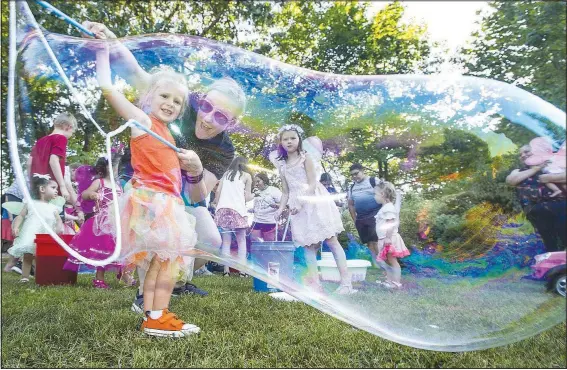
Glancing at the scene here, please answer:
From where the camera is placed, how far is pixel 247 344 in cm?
234

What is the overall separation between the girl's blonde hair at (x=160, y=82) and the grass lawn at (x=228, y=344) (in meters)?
1.11

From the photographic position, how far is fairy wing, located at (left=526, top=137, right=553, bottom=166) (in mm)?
1610

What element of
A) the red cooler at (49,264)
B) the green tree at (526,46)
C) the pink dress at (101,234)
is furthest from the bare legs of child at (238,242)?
the green tree at (526,46)

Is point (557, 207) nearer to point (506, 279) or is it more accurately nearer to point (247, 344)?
point (506, 279)

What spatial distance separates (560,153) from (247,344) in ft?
5.32

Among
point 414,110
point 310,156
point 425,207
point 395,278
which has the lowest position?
point 395,278

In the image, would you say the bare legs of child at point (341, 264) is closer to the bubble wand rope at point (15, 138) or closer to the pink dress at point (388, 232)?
the pink dress at point (388, 232)

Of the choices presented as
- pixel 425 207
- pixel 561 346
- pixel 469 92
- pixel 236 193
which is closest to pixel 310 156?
pixel 236 193

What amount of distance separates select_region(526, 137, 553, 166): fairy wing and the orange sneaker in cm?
180

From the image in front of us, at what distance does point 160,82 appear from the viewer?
205 centimetres

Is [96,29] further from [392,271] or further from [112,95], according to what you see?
[392,271]

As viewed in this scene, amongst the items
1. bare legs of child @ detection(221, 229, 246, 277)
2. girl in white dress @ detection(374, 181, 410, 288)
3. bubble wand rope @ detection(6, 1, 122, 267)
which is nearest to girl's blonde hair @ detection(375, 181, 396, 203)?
girl in white dress @ detection(374, 181, 410, 288)

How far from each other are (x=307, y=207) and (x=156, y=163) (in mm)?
697

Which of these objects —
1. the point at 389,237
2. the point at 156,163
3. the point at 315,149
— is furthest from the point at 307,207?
the point at 156,163
